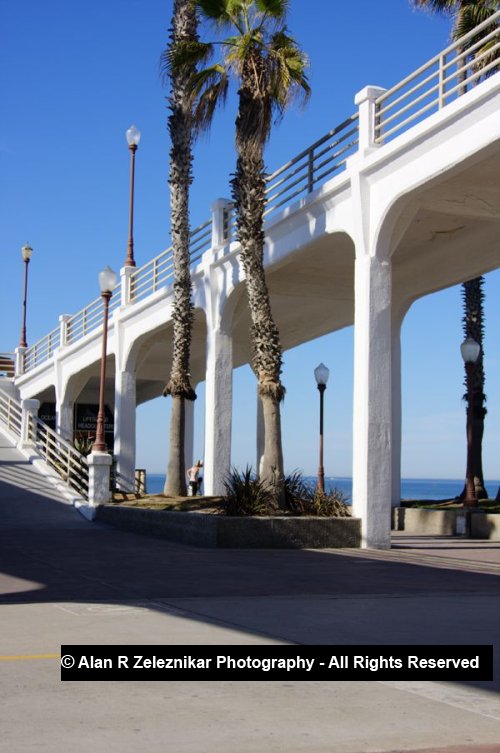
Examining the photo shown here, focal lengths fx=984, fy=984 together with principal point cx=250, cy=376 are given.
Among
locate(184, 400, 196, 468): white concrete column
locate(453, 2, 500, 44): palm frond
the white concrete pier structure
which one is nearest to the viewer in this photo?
the white concrete pier structure

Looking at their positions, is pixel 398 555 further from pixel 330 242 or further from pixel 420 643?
pixel 420 643

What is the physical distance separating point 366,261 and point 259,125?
3.74m

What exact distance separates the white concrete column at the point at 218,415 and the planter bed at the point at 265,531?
6.22 m

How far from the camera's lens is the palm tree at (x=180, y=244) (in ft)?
79.2

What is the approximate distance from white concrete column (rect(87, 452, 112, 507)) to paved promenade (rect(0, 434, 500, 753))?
6.84m

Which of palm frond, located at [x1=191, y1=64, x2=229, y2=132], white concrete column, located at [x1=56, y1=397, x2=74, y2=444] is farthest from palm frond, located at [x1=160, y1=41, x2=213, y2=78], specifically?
white concrete column, located at [x1=56, y1=397, x2=74, y2=444]

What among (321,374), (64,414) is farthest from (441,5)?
(64,414)

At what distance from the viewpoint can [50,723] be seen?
487 centimetres

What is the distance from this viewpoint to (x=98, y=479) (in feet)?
76.9

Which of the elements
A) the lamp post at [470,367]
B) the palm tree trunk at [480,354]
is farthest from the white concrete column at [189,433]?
the lamp post at [470,367]

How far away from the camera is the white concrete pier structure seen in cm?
1681

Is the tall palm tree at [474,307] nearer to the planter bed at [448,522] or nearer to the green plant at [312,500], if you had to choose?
the planter bed at [448,522]

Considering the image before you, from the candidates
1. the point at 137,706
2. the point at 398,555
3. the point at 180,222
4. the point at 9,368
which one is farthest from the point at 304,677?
the point at 9,368

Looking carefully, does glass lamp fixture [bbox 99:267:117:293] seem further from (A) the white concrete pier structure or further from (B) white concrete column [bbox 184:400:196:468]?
(B) white concrete column [bbox 184:400:196:468]
